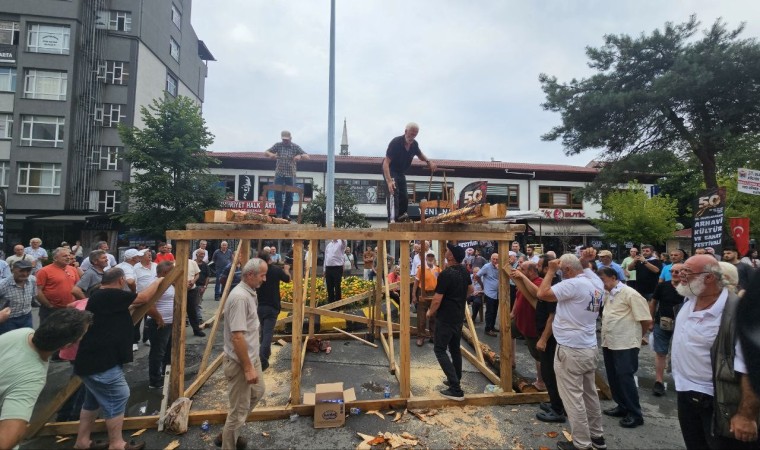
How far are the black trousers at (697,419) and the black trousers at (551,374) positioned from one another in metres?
1.58

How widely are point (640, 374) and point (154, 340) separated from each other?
25.7 ft

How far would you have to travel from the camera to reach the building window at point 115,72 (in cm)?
2380

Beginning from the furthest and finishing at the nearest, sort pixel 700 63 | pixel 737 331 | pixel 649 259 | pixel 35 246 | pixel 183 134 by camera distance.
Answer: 1. pixel 183 134
2. pixel 700 63
3. pixel 35 246
4. pixel 649 259
5. pixel 737 331

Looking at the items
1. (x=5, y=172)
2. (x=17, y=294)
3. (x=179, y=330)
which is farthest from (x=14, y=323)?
(x=5, y=172)

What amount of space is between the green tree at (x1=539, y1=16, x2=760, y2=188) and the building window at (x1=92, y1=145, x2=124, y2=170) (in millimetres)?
26488

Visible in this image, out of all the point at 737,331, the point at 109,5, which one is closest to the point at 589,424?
the point at 737,331

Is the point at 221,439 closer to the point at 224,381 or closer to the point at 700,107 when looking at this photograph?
the point at 224,381

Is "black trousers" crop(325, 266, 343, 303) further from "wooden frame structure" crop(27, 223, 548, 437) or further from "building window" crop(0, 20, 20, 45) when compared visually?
"building window" crop(0, 20, 20, 45)

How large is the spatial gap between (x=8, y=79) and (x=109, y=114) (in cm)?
566

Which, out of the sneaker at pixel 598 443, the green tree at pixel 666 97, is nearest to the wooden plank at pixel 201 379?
the sneaker at pixel 598 443

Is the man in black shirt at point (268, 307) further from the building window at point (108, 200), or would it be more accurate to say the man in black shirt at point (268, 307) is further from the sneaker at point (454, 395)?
the building window at point (108, 200)

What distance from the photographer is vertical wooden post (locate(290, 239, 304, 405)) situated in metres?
4.49

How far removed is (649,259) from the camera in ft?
25.0

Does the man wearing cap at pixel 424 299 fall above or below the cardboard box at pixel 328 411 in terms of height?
above
